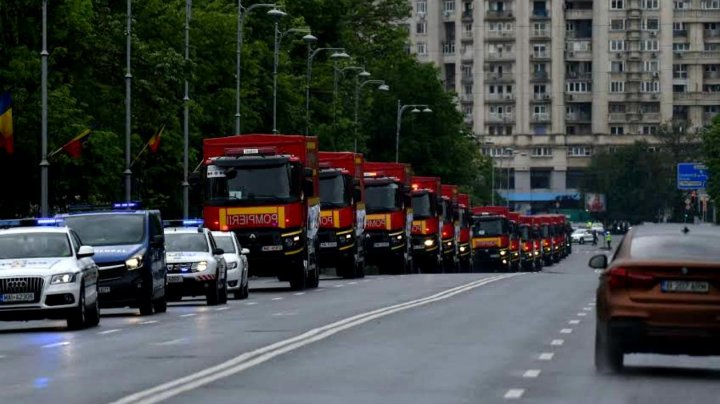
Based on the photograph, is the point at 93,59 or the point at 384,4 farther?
the point at 384,4

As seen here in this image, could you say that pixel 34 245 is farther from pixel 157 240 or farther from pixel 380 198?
pixel 380 198

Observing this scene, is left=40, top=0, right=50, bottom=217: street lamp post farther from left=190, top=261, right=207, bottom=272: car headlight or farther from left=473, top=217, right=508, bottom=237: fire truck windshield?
left=473, top=217, right=508, bottom=237: fire truck windshield

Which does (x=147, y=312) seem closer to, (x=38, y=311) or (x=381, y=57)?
(x=38, y=311)

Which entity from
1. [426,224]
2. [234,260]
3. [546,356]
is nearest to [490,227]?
[426,224]

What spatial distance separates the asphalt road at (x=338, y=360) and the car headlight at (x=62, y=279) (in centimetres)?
71

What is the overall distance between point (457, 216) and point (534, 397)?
69.2m

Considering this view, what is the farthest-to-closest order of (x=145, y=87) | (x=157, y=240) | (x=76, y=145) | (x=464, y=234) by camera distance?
1. (x=464, y=234)
2. (x=145, y=87)
3. (x=76, y=145)
4. (x=157, y=240)

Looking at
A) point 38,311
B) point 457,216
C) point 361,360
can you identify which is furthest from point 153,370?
point 457,216

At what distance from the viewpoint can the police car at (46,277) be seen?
2920cm

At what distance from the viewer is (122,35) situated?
61312 millimetres

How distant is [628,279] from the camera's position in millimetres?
19812

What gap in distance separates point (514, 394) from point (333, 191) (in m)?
41.2

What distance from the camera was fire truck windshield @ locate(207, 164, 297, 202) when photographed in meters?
46.2

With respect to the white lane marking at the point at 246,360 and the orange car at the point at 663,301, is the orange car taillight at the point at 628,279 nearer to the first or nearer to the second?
the orange car at the point at 663,301
